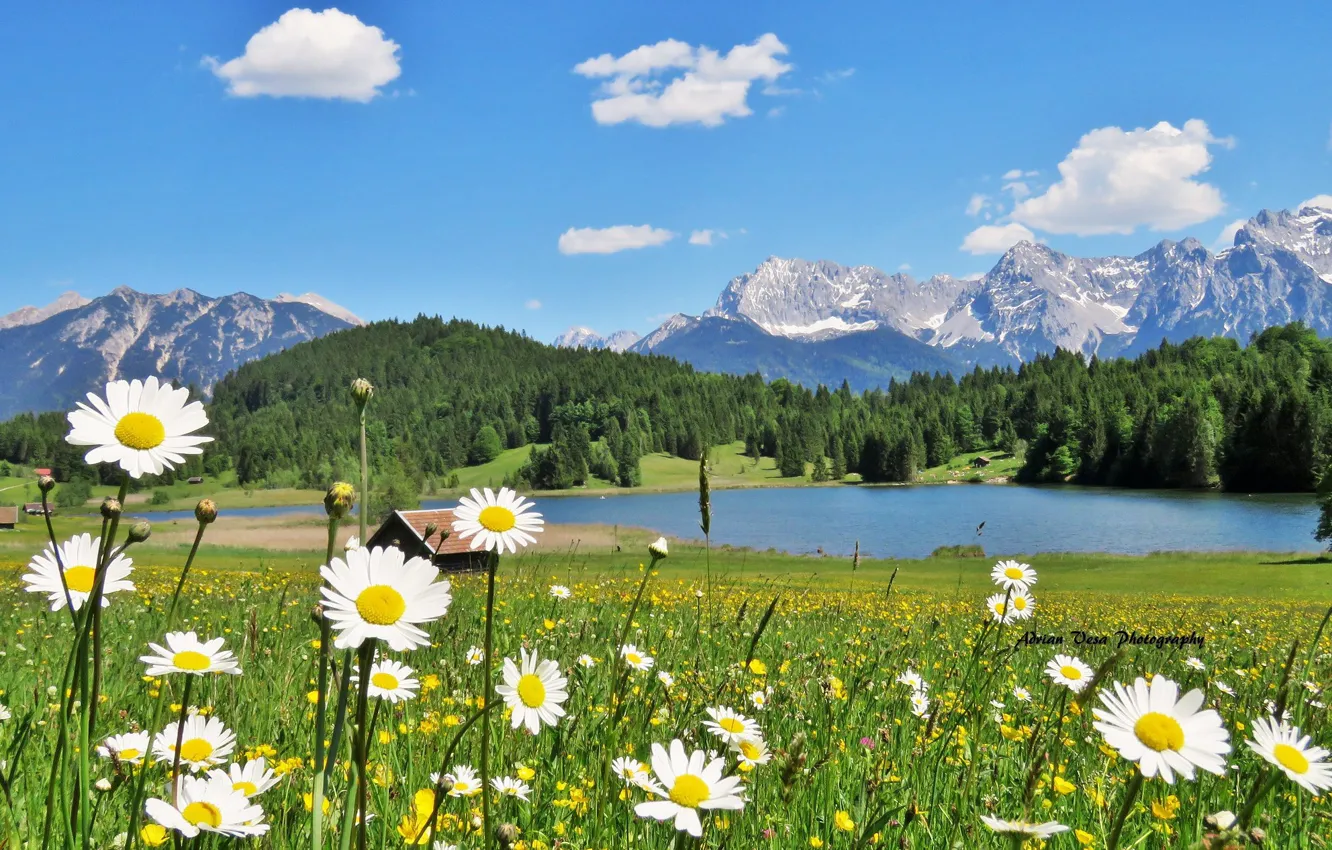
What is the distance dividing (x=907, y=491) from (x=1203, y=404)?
4248 centimetres

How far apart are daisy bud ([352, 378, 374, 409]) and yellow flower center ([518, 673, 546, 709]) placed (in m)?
0.87

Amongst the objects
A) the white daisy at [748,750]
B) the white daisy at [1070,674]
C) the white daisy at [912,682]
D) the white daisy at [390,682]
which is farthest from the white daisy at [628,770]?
the white daisy at [912,682]

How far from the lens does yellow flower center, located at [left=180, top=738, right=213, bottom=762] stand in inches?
78.4

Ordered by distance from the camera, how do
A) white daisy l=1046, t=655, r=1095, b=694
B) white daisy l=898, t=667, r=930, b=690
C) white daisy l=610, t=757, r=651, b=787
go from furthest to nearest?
white daisy l=898, t=667, r=930, b=690 < white daisy l=1046, t=655, r=1095, b=694 < white daisy l=610, t=757, r=651, b=787

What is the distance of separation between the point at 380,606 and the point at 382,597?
0.02m

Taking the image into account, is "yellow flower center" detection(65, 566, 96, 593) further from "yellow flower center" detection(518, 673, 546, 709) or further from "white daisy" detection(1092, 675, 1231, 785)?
"white daisy" detection(1092, 675, 1231, 785)

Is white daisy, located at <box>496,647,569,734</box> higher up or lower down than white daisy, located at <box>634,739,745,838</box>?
higher up

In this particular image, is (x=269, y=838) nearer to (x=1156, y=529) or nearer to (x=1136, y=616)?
(x=1136, y=616)

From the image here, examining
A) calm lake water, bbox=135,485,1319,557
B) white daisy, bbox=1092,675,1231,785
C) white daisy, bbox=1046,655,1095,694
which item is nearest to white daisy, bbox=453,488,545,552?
white daisy, bbox=1092,675,1231,785

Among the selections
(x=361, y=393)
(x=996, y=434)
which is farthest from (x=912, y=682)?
(x=996, y=434)

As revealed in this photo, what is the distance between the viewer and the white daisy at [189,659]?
1.51 meters

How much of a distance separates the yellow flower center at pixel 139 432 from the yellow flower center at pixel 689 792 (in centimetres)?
118

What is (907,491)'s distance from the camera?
382ft

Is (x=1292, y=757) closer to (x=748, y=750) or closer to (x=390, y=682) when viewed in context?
(x=748, y=750)
